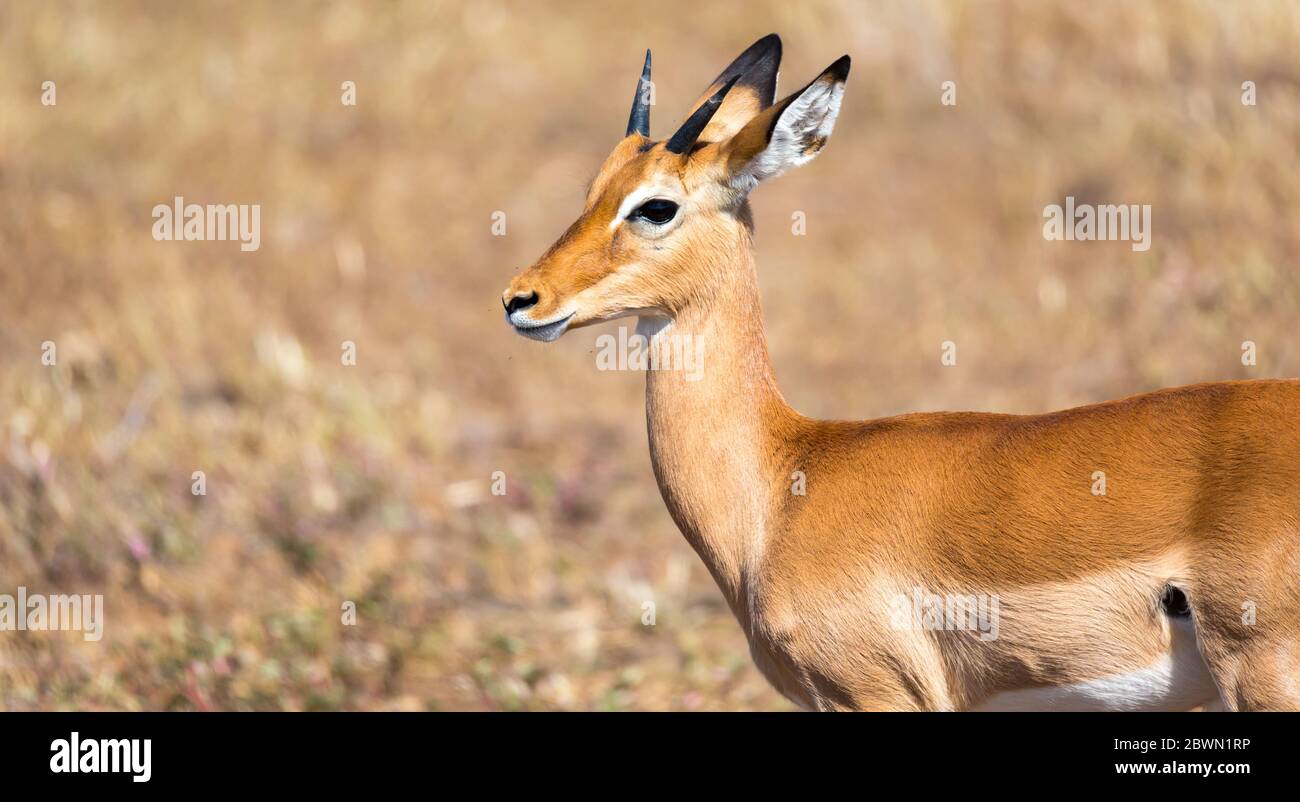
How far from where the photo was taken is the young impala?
4.46m

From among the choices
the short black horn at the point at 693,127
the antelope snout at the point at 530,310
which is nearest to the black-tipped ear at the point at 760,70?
the short black horn at the point at 693,127

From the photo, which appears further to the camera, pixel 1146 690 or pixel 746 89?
pixel 746 89

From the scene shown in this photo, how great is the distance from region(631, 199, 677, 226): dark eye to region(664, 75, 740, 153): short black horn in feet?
0.66

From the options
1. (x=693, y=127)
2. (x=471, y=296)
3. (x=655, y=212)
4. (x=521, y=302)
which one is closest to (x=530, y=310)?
(x=521, y=302)

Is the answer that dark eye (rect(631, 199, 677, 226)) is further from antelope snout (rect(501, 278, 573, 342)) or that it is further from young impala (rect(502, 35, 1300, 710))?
antelope snout (rect(501, 278, 573, 342))

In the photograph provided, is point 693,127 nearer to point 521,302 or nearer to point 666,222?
point 666,222

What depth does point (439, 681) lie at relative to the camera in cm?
790

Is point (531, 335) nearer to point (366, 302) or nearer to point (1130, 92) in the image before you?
point (366, 302)

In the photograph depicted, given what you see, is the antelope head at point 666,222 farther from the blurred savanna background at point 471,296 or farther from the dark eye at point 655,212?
the blurred savanna background at point 471,296

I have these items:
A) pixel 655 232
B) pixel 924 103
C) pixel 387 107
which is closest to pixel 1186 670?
pixel 655 232

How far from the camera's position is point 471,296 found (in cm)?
1280

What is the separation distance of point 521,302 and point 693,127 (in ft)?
2.86

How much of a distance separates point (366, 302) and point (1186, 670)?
8.97 metres

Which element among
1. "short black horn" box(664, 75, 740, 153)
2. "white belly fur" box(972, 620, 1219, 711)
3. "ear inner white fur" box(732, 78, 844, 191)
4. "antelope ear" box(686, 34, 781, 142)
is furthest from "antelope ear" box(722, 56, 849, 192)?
"white belly fur" box(972, 620, 1219, 711)
